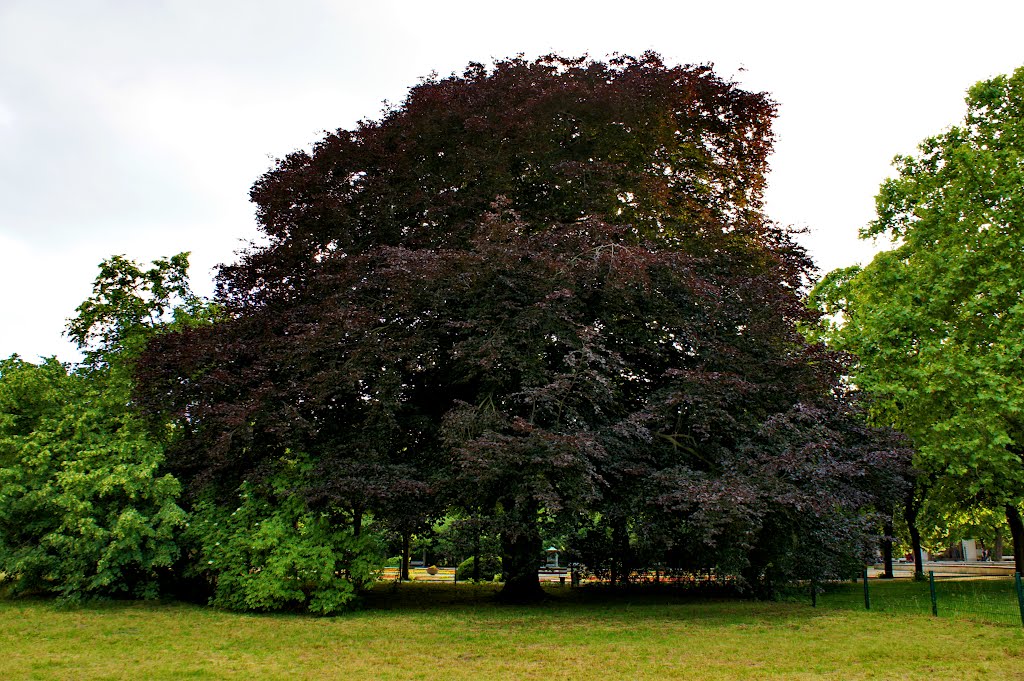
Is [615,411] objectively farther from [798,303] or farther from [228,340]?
[228,340]

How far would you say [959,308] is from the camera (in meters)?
17.4

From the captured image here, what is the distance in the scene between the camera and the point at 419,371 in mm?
15898

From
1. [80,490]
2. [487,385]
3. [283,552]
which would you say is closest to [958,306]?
[487,385]

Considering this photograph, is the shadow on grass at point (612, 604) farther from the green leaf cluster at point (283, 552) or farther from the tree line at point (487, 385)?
the green leaf cluster at point (283, 552)

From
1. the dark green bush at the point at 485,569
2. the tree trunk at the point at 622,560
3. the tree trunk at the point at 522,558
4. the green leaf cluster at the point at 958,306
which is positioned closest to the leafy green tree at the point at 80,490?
the tree trunk at the point at 522,558

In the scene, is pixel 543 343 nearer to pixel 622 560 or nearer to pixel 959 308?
pixel 622 560

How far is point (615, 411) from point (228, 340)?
841 cm

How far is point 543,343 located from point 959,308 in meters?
10.8

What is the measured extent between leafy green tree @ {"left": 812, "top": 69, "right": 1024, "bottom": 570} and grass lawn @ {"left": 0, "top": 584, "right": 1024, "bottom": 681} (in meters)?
4.93

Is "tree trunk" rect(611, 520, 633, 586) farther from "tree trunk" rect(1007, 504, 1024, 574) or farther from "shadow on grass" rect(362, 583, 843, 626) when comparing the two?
"tree trunk" rect(1007, 504, 1024, 574)

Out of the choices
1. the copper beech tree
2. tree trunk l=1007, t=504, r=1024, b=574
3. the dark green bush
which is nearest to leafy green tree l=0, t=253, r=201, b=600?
the copper beech tree

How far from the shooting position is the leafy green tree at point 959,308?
15938 millimetres

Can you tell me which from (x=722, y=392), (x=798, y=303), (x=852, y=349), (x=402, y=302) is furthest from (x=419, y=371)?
(x=852, y=349)

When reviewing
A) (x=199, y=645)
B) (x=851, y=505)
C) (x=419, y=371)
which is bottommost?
(x=199, y=645)
